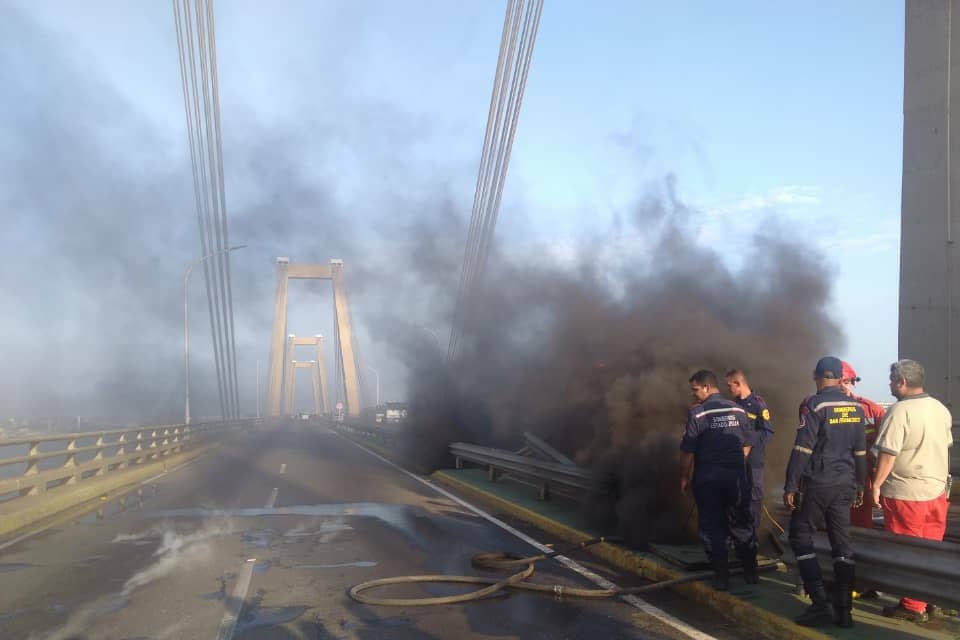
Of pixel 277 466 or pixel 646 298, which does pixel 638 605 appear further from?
pixel 277 466

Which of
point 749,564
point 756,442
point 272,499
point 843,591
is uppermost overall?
point 756,442

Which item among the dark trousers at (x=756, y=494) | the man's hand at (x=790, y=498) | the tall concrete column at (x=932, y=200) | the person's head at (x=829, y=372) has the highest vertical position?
the tall concrete column at (x=932, y=200)

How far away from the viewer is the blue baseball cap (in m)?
5.54

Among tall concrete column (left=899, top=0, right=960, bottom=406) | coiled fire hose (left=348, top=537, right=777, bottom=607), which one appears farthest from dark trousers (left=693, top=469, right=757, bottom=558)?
tall concrete column (left=899, top=0, right=960, bottom=406)

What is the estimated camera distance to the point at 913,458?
17.5ft

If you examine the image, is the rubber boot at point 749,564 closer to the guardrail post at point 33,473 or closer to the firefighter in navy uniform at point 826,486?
the firefighter in navy uniform at point 826,486

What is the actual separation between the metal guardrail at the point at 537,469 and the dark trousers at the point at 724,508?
10.4ft

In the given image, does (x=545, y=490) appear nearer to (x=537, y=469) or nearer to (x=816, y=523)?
(x=537, y=469)

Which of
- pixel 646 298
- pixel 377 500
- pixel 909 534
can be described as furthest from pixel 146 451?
pixel 909 534

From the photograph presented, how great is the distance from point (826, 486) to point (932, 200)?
1093cm

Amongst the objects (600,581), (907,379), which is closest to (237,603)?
(600,581)

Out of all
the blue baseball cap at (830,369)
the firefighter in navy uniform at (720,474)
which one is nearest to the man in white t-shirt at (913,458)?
the blue baseball cap at (830,369)

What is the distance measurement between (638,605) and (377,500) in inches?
310

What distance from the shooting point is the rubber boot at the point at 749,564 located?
6.68 metres
